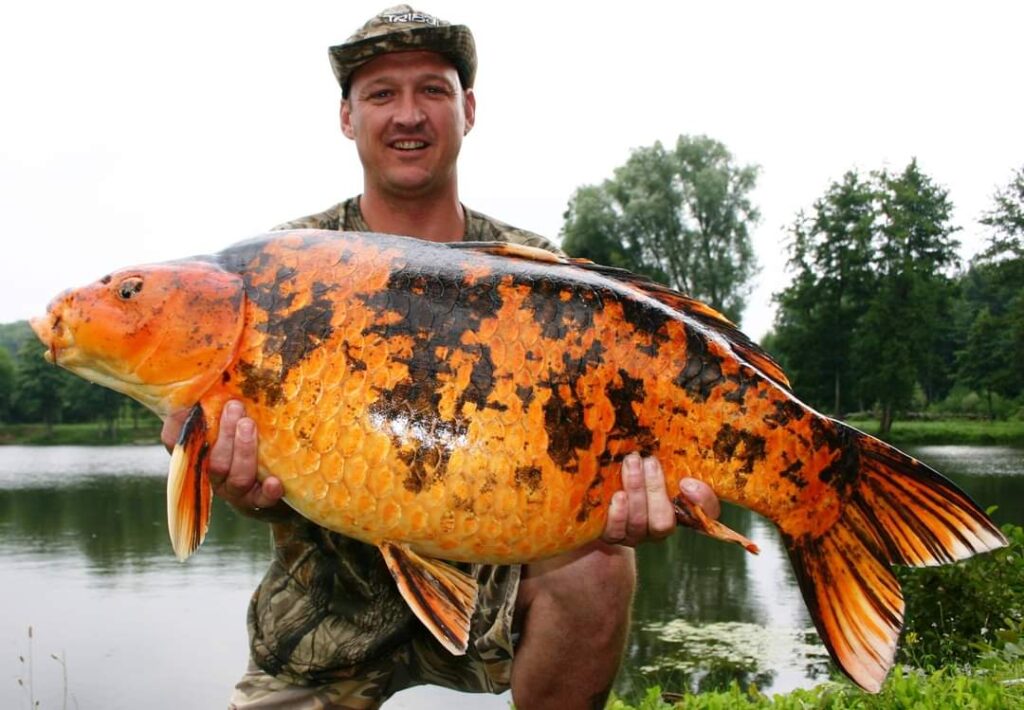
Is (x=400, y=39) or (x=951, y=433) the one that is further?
(x=951, y=433)

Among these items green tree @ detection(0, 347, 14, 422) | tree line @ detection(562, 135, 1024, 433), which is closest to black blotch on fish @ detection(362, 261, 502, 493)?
Result: tree line @ detection(562, 135, 1024, 433)

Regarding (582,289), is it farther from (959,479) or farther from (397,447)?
(959,479)

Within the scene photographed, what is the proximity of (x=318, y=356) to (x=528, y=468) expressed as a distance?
459mm

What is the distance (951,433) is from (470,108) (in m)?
26.6

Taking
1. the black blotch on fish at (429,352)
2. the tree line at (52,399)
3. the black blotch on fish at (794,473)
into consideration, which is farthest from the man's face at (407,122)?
the tree line at (52,399)

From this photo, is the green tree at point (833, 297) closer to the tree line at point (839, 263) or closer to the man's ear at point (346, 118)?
the tree line at point (839, 263)

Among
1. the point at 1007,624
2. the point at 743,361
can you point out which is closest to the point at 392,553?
the point at 743,361

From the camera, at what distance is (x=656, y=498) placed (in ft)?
6.44

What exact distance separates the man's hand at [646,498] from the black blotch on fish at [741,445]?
89mm

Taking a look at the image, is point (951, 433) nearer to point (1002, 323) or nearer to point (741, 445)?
point (1002, 323)

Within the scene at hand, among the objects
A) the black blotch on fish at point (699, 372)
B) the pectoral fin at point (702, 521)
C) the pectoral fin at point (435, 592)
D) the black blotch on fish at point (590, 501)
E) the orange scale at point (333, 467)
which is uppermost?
the black blotch on fish at point (699, 372)

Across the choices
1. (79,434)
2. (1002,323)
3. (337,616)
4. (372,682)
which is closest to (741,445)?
(337,616)

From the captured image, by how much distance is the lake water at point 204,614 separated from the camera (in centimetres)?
645

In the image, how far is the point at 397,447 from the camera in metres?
1.83
